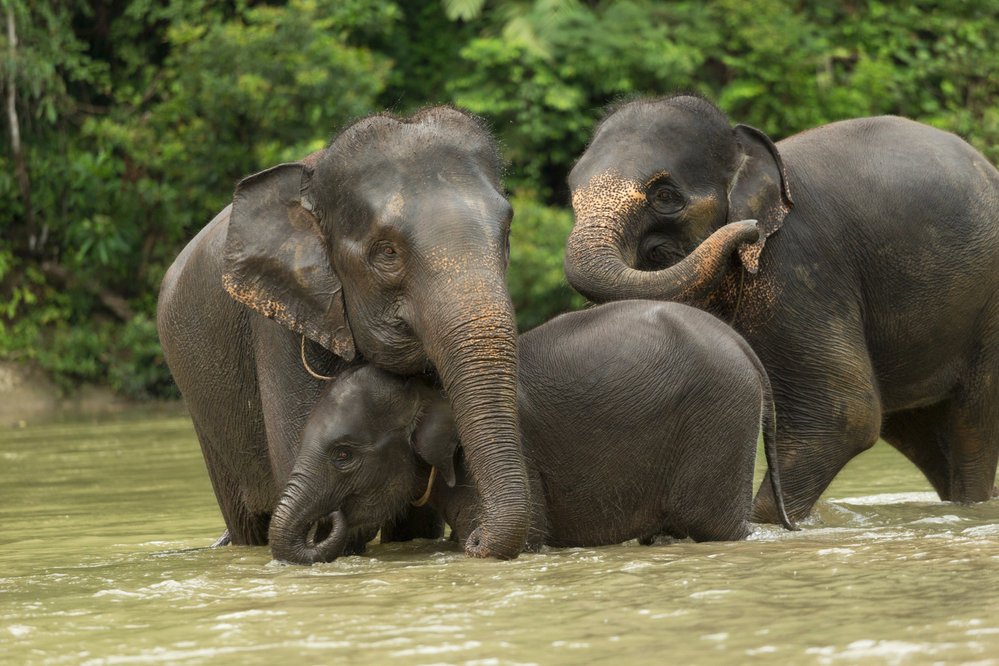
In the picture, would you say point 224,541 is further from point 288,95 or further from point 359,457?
point 288,95

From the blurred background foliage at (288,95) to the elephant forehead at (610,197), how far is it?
40.6ft

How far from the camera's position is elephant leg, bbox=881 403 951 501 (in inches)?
328

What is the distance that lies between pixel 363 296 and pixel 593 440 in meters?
0.99

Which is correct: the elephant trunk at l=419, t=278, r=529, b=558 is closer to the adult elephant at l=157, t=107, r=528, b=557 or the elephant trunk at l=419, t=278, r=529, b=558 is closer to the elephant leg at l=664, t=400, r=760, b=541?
the adult elephant at l=157, t=107, r=528, b=557

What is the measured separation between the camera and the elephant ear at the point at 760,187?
7.21m

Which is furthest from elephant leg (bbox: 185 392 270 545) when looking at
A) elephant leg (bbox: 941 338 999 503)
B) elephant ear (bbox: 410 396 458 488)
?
elephant leg (bbox: 941 338 999 503)

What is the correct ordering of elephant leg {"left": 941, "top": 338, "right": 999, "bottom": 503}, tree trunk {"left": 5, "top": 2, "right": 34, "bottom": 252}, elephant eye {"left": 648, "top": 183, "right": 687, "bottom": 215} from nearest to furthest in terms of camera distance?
elephant eye {"left": 648, "top": 183, "right": 687, "bottom": 215} → elephant leg {"left": 941, "top": 338, "right": 999, "bottom": 503} → tree trunk {"left": 5, "top": 2, "right": 34, "bottom": 252}

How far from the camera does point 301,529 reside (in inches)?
237

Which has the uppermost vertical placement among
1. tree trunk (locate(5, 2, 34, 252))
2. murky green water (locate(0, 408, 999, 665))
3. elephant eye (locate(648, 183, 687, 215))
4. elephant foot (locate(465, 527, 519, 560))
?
tree trunk (locate(5, 2, 34, 252))

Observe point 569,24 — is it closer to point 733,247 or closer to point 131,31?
point 131,31

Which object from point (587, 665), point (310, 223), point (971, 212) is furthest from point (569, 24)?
point (587, 665)

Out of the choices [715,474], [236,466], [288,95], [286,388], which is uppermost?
[288,95]

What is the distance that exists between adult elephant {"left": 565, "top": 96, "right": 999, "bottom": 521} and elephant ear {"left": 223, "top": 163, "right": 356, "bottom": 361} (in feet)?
3.82

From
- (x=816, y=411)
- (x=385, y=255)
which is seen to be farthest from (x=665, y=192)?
(x=385, y=255)
